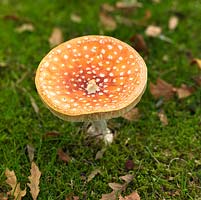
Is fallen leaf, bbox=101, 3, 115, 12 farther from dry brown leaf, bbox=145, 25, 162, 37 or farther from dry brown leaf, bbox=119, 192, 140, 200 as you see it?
dry brown leaf, bbox=119, 192, 140, 200

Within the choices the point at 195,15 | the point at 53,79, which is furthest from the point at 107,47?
the point at 195,15

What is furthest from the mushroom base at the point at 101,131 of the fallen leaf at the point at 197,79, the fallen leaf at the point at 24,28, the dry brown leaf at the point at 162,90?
the fallen leaf at the point at 24,28

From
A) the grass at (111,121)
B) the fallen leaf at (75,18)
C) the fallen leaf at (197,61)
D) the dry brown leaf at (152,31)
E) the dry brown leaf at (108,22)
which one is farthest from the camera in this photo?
the fallen leaf at (75,18)

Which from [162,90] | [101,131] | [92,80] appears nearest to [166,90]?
[162,90]

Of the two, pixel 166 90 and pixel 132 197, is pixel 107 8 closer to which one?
pixel 166 90

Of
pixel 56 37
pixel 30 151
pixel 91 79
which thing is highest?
pixel 91 79

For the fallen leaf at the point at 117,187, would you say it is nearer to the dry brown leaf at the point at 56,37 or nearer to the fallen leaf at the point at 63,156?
the fallen leaf at the point at 63,156

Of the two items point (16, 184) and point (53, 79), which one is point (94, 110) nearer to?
point (53, 79)
